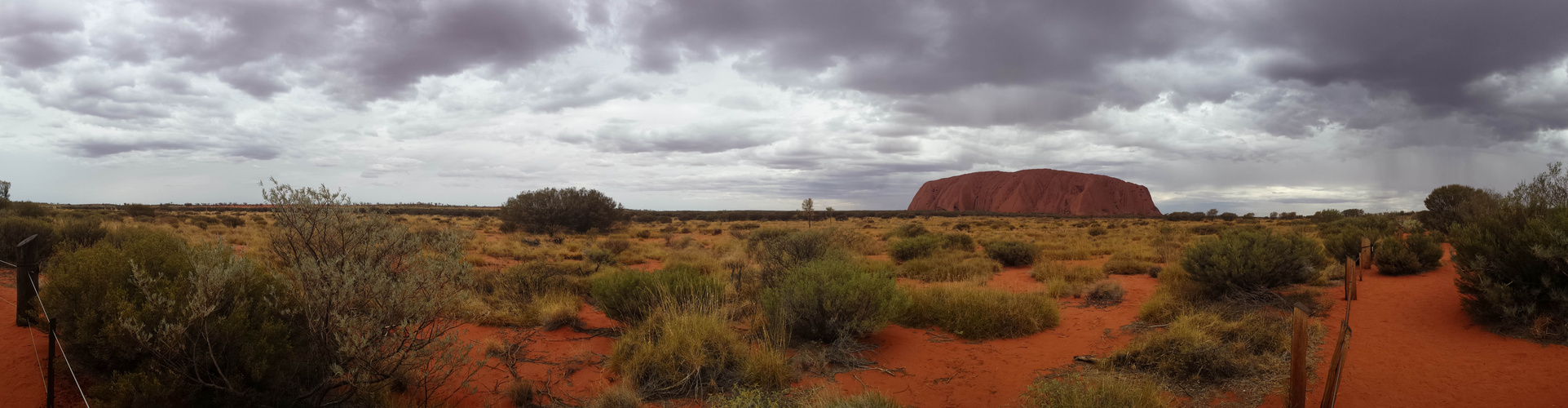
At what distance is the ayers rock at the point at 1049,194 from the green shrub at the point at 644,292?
94562 mm

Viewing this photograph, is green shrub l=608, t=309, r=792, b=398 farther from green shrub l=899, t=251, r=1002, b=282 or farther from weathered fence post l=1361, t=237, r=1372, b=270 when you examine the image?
weathered fence post l=1361, t=237, r=1372, b=270

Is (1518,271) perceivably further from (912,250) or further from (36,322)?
(36,322)

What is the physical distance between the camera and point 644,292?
25.5 ft

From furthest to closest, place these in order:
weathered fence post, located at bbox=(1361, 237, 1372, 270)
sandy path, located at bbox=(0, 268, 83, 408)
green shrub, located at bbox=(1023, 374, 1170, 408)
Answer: weathered fence post, located at bbox=(1361, 237, 1372, 270) < green shrub, located at bbox=(1023, 374, 1170, 408) < sandy path, located at bbox=(0, 268, 83, 408)

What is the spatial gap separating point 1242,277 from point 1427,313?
1946 mm

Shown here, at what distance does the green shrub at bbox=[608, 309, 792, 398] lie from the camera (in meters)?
5.54

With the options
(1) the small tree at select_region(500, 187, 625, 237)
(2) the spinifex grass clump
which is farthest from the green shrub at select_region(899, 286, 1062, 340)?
(1) the small tree at select_region(500, 187, 625, 237)

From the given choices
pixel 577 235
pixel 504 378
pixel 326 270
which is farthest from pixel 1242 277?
pixel 577 235

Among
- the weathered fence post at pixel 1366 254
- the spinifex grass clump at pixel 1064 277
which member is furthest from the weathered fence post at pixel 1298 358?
the weathered fence post at pixel 1366 254

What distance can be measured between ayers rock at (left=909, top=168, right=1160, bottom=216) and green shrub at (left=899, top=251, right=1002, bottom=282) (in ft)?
285

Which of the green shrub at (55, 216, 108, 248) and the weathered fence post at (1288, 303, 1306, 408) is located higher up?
the green shrub at (55, 216, 108, 248)

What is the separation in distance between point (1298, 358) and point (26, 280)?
10.0m

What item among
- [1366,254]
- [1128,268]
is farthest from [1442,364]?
[1128,268]

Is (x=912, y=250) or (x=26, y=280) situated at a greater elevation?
(x=26, y=280)
